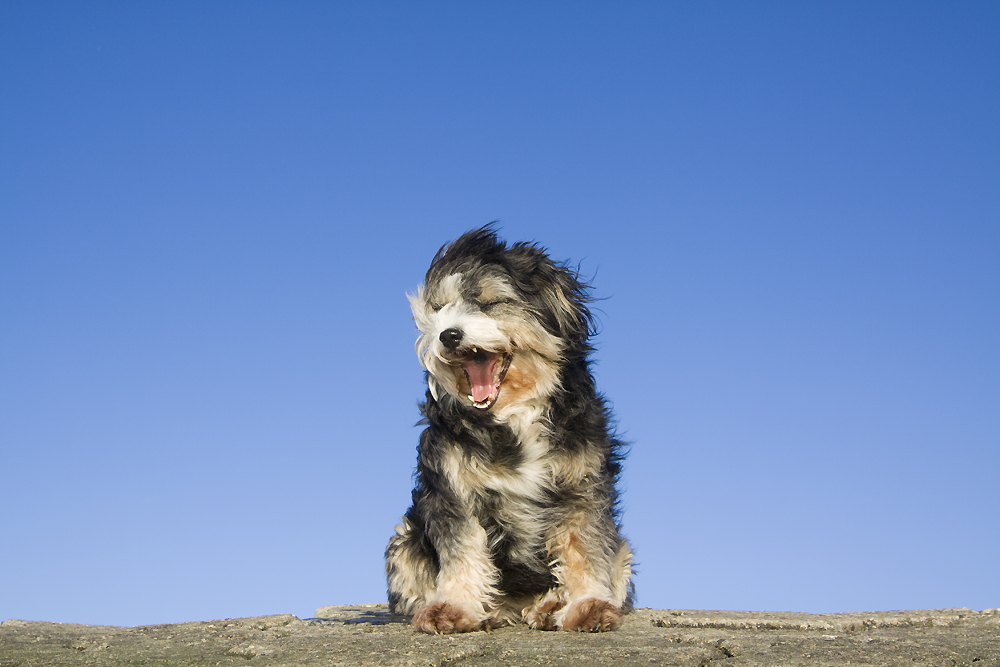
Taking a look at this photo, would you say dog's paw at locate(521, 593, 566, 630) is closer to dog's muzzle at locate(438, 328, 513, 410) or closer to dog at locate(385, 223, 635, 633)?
dog at locate(385, 223, 635, 633)

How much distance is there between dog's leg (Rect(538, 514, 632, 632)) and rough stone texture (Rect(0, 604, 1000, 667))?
0.51 feet

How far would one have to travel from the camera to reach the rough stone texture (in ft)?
16.0

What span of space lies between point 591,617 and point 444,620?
96cm

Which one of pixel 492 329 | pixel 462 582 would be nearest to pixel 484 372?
pixel 492 329

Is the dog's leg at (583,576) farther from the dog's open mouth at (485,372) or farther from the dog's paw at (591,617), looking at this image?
the dog's open mouth at (485,372)

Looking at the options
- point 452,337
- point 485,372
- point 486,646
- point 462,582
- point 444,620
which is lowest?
point 486,646

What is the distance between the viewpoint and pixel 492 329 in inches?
235

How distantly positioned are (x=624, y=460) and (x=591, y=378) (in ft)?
2.44

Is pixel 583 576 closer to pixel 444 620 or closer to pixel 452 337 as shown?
pixel 444 620

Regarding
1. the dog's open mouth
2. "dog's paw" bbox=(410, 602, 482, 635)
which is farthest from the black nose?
"dog's paw" bbox=(410, 602, 482, 635)

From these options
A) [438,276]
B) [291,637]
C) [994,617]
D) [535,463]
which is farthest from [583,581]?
[994,617]

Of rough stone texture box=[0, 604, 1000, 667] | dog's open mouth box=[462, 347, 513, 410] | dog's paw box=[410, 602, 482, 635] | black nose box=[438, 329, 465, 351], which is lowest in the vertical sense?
rough stone texture box=[0, 604, 1000, 667]

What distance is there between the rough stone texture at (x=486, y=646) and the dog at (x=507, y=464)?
0.89ft

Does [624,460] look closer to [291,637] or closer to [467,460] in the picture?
[467,460]
